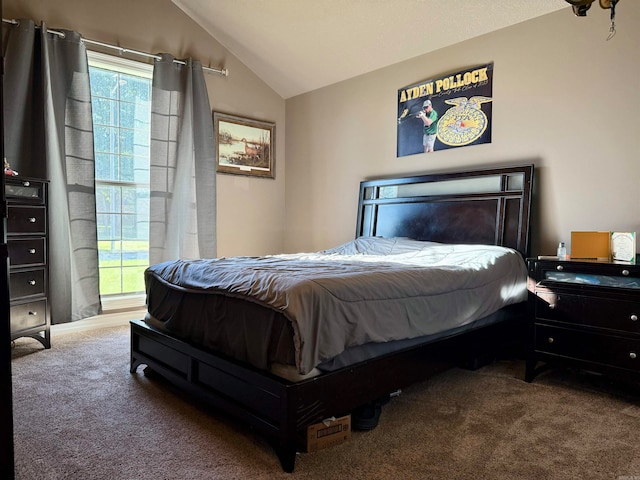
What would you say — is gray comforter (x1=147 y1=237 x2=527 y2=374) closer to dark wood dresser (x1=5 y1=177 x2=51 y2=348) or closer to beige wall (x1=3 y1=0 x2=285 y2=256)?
dark wood dresser (x1=5 y1=177 x2=51 y2=348)

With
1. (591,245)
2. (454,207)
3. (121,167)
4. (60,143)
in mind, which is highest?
(60,143)

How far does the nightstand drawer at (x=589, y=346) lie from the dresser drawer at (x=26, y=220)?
11.0 ft

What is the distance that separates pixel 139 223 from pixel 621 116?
3.94 metres

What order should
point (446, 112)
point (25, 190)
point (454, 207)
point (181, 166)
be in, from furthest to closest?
1. point (181, 166)
2. point (446, 112)
3. point (454, 207)
4. point (25, 190)

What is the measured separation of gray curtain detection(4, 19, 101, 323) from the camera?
3461 mm

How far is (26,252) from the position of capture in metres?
3.15

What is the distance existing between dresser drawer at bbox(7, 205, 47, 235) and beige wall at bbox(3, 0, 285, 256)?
5.14 feet

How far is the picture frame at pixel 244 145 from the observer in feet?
15.4

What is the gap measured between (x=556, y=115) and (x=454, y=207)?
3.12ft

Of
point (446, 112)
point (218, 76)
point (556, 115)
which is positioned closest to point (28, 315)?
point (218, 76)

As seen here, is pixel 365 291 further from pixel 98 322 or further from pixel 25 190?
pixel 98 322

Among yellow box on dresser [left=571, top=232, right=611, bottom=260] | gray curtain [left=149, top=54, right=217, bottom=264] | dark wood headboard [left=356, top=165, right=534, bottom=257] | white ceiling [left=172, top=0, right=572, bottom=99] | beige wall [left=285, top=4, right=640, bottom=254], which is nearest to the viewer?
yellow box on dresser [left=571, top=232, right=611, bottom=260]

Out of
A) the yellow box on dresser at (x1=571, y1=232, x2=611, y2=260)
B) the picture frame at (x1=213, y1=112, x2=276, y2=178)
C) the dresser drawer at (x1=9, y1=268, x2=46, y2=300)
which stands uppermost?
the picture frame at (x1=213, y1=112, x2=276, y2=178)

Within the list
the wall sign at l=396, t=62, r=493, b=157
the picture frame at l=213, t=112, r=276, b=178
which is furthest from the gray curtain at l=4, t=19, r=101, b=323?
the wall sign at l=396, t=62, r=493, b=157
